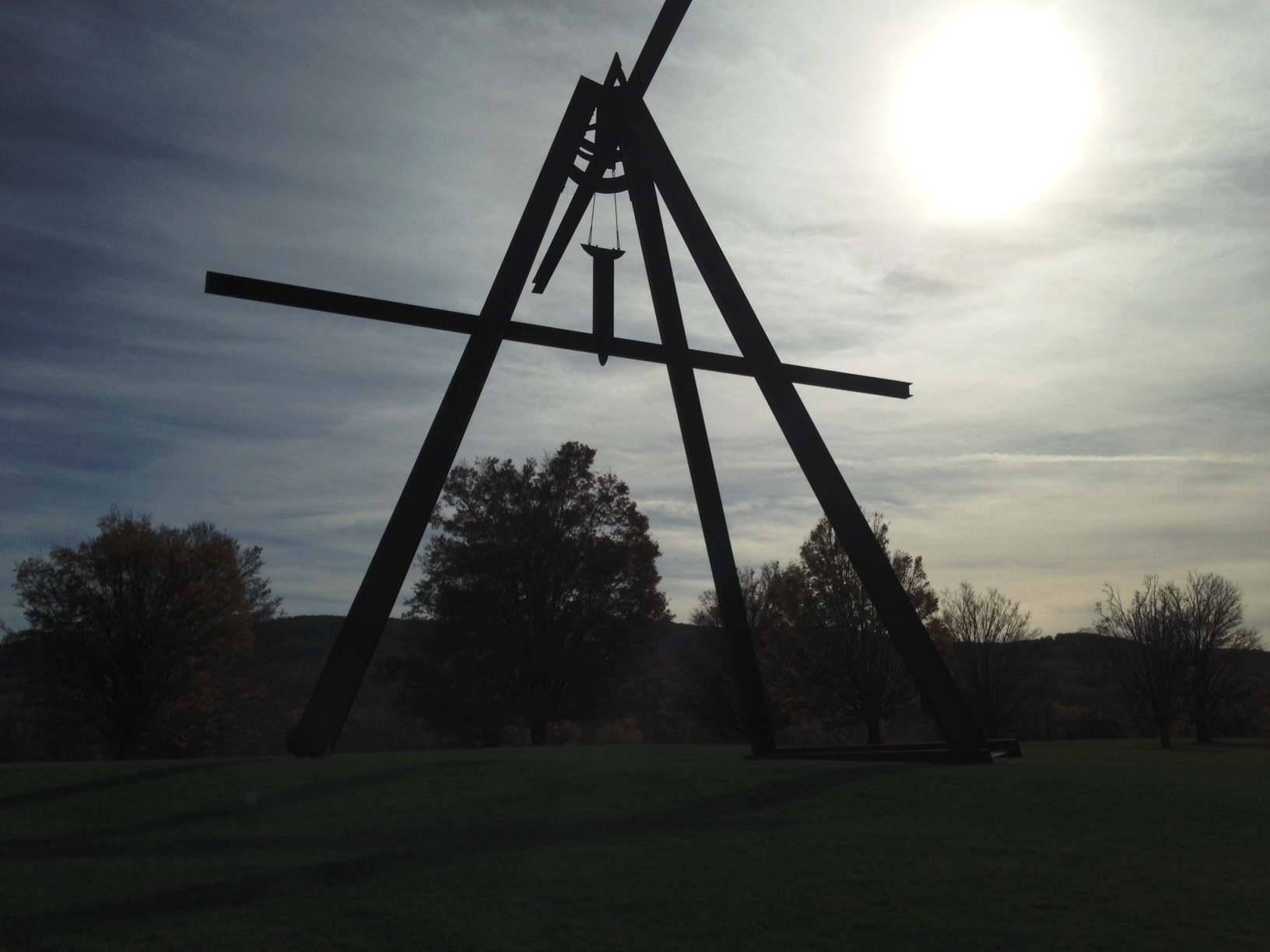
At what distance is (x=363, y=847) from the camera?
18.3 feet

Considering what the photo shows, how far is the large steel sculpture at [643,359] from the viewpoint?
29.3 ft

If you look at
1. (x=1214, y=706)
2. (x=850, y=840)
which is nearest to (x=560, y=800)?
(x=850, y=840)

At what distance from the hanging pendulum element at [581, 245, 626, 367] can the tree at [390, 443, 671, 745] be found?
16.8 metres

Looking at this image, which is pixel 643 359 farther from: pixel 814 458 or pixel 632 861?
pixel 632 861

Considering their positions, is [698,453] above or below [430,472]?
above

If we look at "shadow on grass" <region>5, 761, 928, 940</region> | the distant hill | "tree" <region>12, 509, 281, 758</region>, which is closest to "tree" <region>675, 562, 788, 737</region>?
the distant hill

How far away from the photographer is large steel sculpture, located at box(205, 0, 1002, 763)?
893 centimetres

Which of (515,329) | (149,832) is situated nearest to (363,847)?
(149,832)

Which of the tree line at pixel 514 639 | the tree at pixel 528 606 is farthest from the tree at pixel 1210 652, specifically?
the tree at pixel 528 606

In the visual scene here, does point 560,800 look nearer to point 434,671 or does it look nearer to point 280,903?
point 280,903

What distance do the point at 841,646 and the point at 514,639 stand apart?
10.1 meters

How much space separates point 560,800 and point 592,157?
7.85 meters

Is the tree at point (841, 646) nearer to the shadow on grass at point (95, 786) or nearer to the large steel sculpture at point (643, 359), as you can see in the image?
the large steel sculpture at point (643, 359)

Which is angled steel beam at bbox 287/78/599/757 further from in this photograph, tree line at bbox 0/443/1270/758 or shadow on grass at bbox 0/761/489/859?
tree line at bbox 0/443/1270/758
